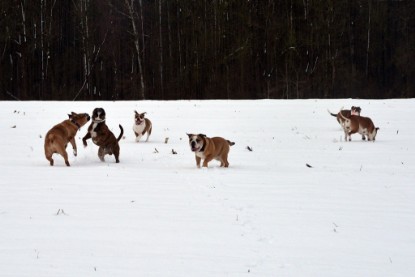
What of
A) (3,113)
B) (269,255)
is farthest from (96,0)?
(269,255)

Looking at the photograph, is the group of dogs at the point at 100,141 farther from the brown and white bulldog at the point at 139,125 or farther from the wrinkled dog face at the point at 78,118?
the brown and white bulldog at the point at 139,125

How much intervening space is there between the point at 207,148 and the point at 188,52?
32005mm

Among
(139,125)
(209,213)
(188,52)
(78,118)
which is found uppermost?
(188,52)

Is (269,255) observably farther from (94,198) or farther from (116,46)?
(116,46)

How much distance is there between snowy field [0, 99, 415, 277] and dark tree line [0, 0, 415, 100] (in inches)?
1050

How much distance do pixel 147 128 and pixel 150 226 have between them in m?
9.47

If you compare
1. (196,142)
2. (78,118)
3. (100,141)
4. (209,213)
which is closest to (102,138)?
(100,141)

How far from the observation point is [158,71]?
134 feet

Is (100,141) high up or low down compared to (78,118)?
down

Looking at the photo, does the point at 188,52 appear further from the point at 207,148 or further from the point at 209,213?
the point at 209,213

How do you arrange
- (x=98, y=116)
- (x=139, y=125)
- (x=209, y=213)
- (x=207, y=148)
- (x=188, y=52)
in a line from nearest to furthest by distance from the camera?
(x=209, y=213) → (x=207, y=148) → (x=98, y=116) → (x=139, y=125) → (x=188, y=52)

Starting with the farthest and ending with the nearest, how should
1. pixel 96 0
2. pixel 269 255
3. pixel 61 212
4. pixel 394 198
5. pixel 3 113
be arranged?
1. pixel 96 0
2. pixel 3 113
3. pixel 394 198
4. pixel 61 212
5. pixel 269 255

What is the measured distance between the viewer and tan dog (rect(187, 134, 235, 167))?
32.3ft

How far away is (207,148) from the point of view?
395 inches
